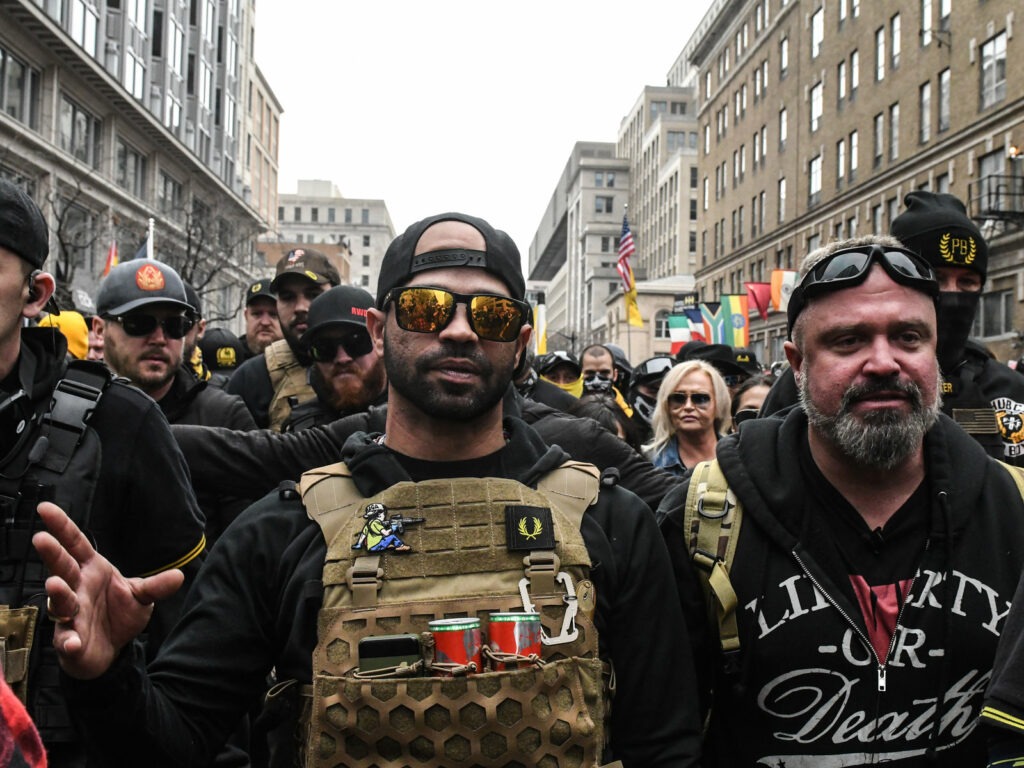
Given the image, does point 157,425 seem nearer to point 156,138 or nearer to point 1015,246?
point 1015,246

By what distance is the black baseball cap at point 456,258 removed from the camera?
8.89ft

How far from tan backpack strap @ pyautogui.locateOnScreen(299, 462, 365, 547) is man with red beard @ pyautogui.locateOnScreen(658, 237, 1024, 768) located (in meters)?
1.02

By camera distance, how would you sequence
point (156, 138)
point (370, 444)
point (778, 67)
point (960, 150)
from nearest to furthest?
point (370, 444) < point (960, 150) < point (156, 138) < point (778, 67)

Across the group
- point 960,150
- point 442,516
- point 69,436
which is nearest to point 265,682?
point 442,516

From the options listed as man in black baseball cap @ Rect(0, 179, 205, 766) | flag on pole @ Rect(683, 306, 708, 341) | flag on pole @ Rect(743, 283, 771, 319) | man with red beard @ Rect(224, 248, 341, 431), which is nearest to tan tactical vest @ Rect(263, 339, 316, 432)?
man with red beard @ Rect(224, 248, 341, 431)

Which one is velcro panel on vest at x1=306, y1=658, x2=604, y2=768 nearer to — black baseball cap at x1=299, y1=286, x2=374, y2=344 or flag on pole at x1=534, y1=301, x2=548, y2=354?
black baseball cap at x1=299, y1=286, x2=374, y2=344

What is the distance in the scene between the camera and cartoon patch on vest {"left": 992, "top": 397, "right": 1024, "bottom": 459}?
423 cm

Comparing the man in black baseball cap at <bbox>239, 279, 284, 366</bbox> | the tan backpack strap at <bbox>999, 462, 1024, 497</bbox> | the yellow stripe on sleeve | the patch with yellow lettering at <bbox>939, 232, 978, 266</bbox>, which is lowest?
the yellow stripe on sleeve

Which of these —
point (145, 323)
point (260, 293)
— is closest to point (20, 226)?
point (145, 323)

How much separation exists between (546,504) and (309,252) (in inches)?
184

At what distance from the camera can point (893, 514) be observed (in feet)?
9.35

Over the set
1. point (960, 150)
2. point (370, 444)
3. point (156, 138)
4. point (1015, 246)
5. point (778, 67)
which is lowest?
point (370, 444)

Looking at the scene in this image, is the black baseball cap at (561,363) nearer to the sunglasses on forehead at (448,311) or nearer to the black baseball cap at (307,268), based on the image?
the black baseball cap at (307,268)

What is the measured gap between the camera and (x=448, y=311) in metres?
2.64
